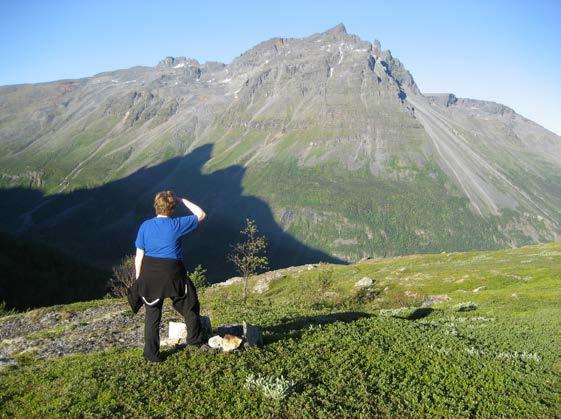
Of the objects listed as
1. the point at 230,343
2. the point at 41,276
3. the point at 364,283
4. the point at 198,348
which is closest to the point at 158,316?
the point at 198,348

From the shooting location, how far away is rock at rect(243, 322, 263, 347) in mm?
16297

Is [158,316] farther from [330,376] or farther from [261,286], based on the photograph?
[261,286]

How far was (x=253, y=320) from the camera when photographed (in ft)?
73.0

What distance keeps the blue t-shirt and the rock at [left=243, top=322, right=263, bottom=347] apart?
13.4 feet

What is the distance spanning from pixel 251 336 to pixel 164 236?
518 cm

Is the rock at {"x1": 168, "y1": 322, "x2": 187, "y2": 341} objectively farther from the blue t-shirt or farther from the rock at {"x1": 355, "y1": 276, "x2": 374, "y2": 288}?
the rock at {"x1": 355, "y1": 276, "x2": 374, "y2": 288}

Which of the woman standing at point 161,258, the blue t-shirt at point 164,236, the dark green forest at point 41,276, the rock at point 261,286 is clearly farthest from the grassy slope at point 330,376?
the dark green forest at point 41,276

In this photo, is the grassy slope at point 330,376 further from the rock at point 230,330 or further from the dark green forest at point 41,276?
the dark green forest at point 41,276

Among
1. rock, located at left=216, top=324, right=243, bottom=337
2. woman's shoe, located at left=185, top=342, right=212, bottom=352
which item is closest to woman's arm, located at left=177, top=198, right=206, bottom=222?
woman's shoe, located at left=185, top=342, right=212, bottom=352

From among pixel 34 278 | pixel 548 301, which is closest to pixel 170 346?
pixel 548 301

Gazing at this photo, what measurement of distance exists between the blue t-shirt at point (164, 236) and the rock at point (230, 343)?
3.62m

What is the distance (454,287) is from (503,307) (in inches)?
1080

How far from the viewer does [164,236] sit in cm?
1445

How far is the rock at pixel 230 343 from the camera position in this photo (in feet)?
50.9
